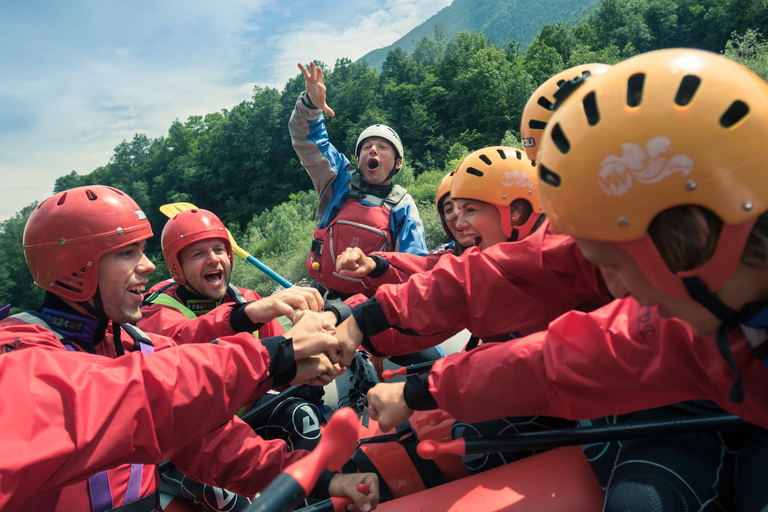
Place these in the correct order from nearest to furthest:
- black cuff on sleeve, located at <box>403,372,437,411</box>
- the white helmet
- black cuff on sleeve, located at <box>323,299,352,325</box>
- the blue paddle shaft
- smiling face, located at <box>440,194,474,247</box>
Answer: black cuff on sleeve, located at <box>403,372,437,411</box> < black cuff on sleeve, located at <box>323,299,352,325</box> < smiling face, located at <box>440,194,474,247</box> < the white helmet < the blue paddle shaft

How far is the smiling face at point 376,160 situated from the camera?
561 cm

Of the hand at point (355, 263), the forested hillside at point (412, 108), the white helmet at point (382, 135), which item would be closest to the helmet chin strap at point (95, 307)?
the hand at point (355, 263)

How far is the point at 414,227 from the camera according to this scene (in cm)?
550

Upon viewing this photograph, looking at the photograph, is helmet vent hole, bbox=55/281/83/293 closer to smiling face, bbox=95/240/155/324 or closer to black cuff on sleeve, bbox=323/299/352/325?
smiling face, bbox=95/240/155/324

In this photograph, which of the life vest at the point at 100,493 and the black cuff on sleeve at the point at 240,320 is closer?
the life vest at the point at 100,493

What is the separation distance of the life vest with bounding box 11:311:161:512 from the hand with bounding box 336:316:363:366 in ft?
3.66

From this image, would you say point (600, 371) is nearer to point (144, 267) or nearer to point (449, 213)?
point (144, 267)

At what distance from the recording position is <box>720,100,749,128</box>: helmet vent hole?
120 cm

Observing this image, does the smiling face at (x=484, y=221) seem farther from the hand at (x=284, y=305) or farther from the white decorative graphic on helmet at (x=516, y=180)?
the hand at (x=284, y=305)

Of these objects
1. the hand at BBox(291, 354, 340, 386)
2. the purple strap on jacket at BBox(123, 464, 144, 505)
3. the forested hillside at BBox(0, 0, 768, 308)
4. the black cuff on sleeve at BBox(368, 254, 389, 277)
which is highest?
the forested hillside at BBox(0, 0, 768, 308)

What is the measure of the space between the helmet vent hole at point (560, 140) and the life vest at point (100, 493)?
7.09 ft

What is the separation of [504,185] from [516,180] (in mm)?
104

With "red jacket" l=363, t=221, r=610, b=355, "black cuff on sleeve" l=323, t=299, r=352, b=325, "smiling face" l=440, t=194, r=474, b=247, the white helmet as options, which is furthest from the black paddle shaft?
the white helmet

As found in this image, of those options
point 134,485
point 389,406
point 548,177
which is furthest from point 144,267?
point 548,177
